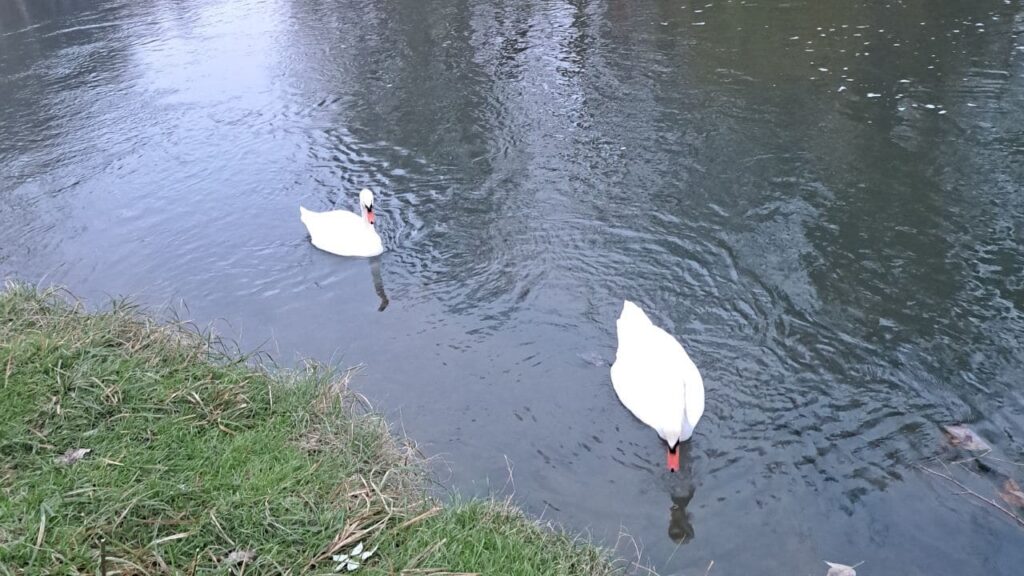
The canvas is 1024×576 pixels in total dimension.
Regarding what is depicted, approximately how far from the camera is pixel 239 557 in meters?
3.77

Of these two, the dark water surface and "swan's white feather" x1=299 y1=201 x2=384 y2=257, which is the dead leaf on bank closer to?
the dark water surface

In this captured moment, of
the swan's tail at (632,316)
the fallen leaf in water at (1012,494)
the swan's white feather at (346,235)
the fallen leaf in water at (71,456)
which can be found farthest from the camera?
the swan's white feather at (346,235)

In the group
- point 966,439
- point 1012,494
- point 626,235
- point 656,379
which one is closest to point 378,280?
point 626,235

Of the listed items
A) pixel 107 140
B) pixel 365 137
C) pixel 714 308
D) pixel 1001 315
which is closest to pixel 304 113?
pixel 365 137

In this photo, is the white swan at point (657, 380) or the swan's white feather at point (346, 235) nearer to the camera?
the white swan at point (657, 380)

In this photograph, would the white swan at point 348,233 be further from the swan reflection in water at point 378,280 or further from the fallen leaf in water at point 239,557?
the fallen leaf in water at point 239,557

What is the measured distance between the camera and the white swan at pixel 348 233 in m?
8.87

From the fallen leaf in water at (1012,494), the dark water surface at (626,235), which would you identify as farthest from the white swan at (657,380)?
the fallen leaf in water at (1012,494)

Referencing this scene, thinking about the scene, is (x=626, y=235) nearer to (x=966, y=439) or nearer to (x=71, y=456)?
(x=966, y=439)

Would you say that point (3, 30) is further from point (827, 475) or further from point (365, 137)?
point (827, 475)

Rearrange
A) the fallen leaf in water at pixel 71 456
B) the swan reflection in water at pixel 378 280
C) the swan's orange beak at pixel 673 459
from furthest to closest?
the swan reflection in water at pixel 378 280, the swan's orange beak at pixel 673 459, the fallen leaf in water at pixel 71 456

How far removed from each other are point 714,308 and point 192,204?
21.5 ft

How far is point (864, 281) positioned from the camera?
7.60 meters

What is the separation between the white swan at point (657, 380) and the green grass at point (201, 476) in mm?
1180
